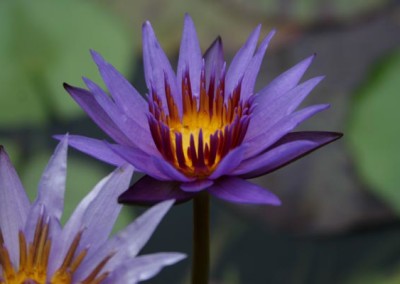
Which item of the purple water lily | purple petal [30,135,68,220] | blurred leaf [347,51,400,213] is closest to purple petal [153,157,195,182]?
the purple water lily

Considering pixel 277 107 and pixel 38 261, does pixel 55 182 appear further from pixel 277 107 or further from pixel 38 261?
pixel 277 107

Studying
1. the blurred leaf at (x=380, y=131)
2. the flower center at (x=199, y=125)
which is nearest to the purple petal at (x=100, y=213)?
the flower center at (x=199, y=125)

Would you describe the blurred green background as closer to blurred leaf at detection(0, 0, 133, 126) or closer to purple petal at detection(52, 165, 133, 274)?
blurred leaf at detection(0, 0, 133, 126)

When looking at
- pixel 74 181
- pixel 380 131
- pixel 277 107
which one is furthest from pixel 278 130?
pixel 380 131

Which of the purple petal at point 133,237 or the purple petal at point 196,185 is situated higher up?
the purple petal at point 196,185

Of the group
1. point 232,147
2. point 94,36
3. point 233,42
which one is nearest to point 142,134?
point 232,147

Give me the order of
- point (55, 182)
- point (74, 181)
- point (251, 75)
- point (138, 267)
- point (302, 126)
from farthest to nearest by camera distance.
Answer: point (302, 126)
point (74, 181)
point (251, 75)
point (55, 182)
point (138, 267)

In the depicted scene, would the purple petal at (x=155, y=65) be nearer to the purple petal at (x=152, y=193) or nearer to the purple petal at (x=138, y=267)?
the purple petal at (x=152, y=193)
